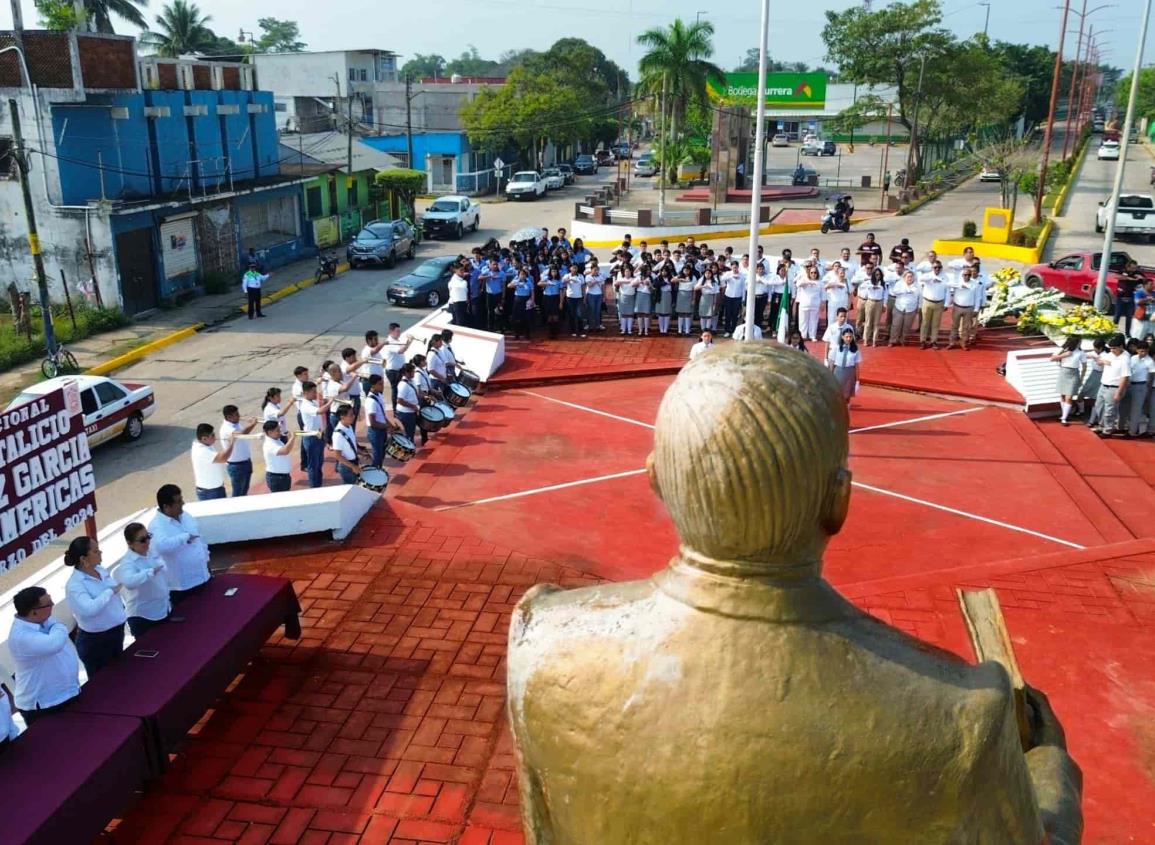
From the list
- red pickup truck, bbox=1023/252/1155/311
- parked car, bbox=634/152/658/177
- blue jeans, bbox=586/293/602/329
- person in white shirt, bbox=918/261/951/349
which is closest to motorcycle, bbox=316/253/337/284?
blue jeans, bbox=586/293/602/329

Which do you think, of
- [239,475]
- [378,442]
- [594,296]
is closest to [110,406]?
[239,475]

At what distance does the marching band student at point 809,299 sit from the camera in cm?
1741

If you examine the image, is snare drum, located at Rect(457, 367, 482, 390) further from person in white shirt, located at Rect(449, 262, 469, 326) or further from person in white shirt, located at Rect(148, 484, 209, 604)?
person in white shirt, located at Rect(148, 484, 209, 604)

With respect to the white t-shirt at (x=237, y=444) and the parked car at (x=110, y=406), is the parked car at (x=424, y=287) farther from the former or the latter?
the white t-shirt at (x=237, y=444)

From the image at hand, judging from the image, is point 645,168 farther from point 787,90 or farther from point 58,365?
point 58,365

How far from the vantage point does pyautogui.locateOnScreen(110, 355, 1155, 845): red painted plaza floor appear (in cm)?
622

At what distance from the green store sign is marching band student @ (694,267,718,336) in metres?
42.4

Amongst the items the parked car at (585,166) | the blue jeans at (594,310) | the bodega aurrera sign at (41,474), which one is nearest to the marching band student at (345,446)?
the bodega aurrera sign at (41,474)

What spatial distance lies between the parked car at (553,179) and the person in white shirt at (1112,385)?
135 ft

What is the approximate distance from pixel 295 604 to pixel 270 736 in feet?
4.28

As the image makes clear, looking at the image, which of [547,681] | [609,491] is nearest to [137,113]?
[609,491]

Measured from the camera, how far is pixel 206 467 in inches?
391

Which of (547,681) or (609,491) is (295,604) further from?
(547,681)

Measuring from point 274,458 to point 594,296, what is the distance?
963cm
